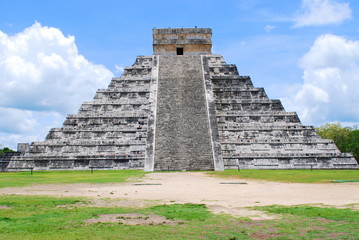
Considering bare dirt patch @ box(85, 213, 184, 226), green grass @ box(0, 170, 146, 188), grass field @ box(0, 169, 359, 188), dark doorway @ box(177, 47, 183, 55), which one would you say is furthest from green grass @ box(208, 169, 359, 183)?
dark doorway @ box(177, 47, 183, 55)

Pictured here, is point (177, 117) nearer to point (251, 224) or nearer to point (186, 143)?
point (186, 143)

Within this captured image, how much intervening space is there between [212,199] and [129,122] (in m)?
14.1

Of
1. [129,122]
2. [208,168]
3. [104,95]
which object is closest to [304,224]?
[208,168]

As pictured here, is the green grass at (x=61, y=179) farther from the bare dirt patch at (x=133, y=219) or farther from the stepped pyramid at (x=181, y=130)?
the bare dirt patch at (x=133, y=219)

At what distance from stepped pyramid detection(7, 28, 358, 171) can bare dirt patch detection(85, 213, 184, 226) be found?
1208 centimetres

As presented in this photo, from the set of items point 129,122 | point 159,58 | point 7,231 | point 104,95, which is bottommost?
point 7,231

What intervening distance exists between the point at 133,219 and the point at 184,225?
96 centimetres

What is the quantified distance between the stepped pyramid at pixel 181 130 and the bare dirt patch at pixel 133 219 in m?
12.1

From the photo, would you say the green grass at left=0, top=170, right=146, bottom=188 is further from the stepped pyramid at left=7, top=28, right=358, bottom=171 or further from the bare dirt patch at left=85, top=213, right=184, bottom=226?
the bare dirt patch at left=85, top=213, right=184, bottom=226

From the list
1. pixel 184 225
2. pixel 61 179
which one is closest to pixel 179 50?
pixel 61 179

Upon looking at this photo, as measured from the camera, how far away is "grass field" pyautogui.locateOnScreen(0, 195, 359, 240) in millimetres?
5074

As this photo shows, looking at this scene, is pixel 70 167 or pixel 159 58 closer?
pixel 70 167

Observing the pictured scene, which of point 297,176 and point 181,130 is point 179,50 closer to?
point 181,130

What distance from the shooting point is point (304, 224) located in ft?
18.8
